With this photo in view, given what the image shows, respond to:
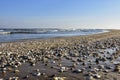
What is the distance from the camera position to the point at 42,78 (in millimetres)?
9711

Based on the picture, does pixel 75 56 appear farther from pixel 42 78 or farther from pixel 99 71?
pixel 42 78

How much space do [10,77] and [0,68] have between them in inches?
75.6

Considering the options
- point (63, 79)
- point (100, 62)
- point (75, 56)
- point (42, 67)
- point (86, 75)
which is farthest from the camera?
point (75, 56)

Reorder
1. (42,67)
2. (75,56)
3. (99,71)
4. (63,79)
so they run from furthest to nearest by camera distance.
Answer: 1. (75,56)
2. (42,67)
3. (99,71)
4. (63,79)

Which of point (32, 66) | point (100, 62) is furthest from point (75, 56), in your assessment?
point (32, 66)

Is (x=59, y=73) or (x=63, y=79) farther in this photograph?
(x=59, y=73)

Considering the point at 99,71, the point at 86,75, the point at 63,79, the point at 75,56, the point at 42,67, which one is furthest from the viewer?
the point at 75,56

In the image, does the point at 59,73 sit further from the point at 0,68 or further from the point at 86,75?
the point at 0,68

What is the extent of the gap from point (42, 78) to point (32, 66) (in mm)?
2753

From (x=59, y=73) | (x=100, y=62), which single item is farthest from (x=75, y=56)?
(x=59, y=73)

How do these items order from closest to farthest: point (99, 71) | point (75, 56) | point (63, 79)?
point (63, 79) → point (99, 71) → point (75, 56)

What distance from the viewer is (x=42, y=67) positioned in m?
12.1

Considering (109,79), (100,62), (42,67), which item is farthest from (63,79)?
(100,62)

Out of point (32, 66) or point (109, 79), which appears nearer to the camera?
point (109, 79)
